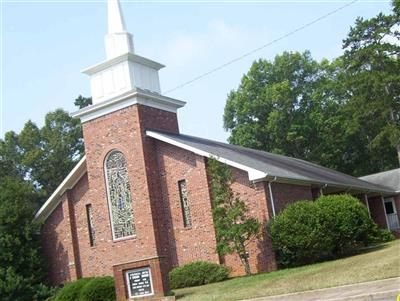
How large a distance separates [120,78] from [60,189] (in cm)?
631

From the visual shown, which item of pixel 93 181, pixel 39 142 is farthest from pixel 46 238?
pixel 39 142

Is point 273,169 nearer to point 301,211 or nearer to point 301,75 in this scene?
point 301,211

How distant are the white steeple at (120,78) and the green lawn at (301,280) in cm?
914

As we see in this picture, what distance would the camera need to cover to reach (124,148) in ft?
87.8

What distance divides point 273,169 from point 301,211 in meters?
3.52

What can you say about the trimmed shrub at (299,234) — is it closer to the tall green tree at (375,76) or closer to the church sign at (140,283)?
the church sign at (140,283)

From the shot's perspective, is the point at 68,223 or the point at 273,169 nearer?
the point at 273,169

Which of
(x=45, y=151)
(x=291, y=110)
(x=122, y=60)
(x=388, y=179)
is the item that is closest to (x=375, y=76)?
(x=388, y=179)

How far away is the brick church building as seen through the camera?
25.2 m

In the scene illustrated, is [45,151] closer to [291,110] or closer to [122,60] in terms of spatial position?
[291,110]

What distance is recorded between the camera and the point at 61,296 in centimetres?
2330

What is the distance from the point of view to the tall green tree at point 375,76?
1752 inches

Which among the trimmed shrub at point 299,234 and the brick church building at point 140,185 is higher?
the brick church building at point 140,185

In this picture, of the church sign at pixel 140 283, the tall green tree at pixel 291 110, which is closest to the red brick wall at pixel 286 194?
the church sign at pixel 140 283
